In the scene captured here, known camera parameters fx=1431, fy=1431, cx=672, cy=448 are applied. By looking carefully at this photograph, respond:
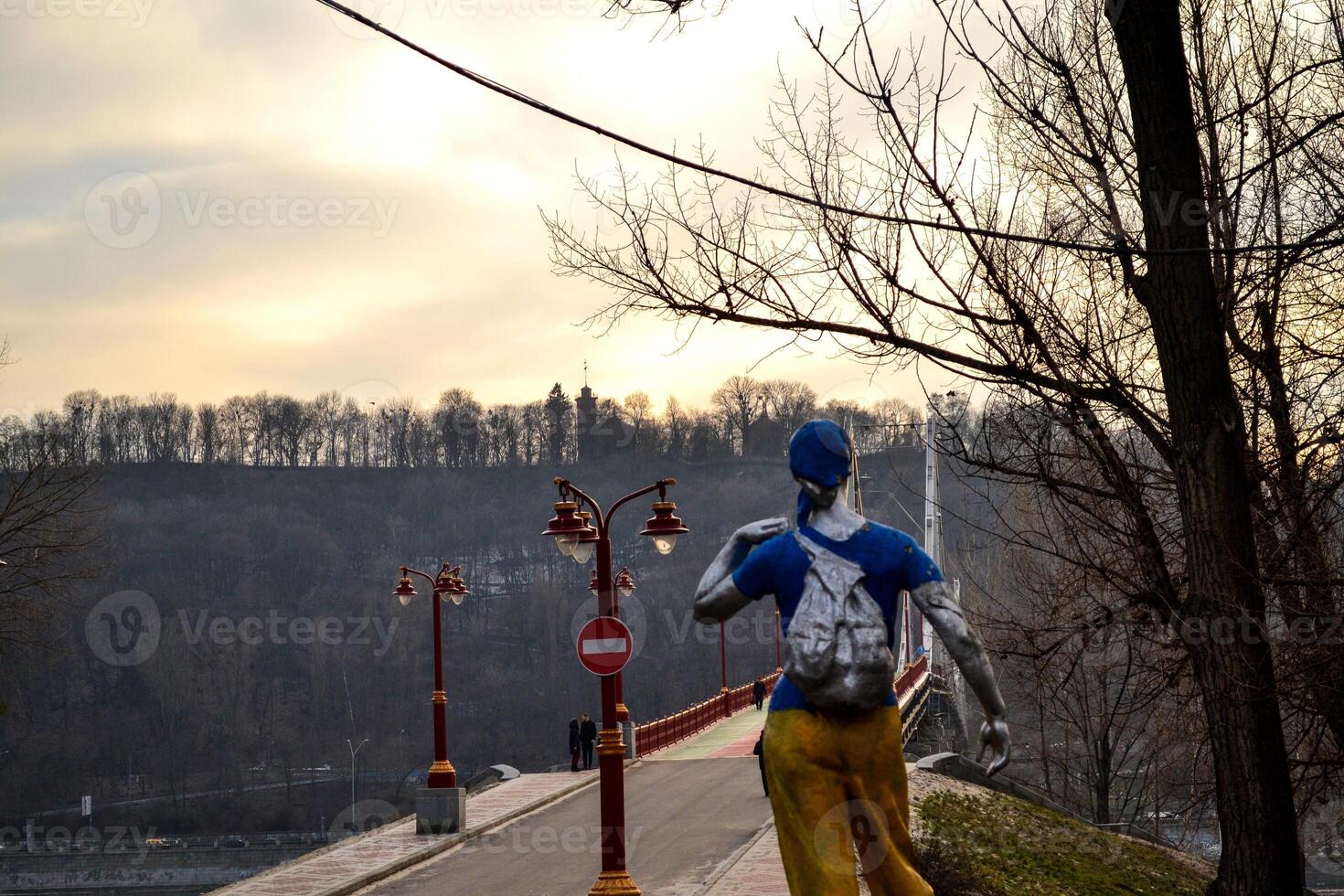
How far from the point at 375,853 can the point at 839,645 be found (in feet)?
49.7

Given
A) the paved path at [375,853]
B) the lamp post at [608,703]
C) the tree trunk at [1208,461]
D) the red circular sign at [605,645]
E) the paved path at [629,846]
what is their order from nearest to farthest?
the tree trunk at [1208,461], the lamp post at [608,703], the red circular sign at [605,645], the paved path at [629,846], the paved path at [375,853]

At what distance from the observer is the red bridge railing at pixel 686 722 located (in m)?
30.8

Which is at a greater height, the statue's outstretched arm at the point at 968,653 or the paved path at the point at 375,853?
the statue's outstretched arm at the point at 968,653

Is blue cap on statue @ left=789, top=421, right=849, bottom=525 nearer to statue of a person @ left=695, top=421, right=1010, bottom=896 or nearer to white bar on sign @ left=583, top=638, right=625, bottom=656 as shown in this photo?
statue of a person @ left=695, top=421, right=1010, bottom=896

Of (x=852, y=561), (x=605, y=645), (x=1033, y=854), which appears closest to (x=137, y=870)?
(x=1033, y=854)

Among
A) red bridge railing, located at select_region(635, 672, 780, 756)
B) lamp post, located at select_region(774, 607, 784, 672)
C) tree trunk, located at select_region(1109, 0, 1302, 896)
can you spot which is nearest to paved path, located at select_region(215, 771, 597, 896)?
red bridge railing, located at select_region(635, 672, 780, 756)

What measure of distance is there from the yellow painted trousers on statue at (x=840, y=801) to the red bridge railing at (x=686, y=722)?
847 inches

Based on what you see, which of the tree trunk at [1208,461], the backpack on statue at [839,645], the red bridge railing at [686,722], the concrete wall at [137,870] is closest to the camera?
the backpack on statue at [839,645]

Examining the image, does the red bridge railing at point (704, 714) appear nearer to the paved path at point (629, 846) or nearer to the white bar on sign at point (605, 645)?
the paved path at point (629, 846)

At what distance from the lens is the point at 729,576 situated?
5281 mm

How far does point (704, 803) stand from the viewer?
864 inches

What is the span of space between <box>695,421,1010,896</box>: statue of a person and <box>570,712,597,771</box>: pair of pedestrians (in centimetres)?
2462

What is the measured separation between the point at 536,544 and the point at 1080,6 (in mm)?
149282

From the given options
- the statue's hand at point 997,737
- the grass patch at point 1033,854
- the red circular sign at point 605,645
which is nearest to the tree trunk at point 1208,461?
the statue's hand at point 997,737
